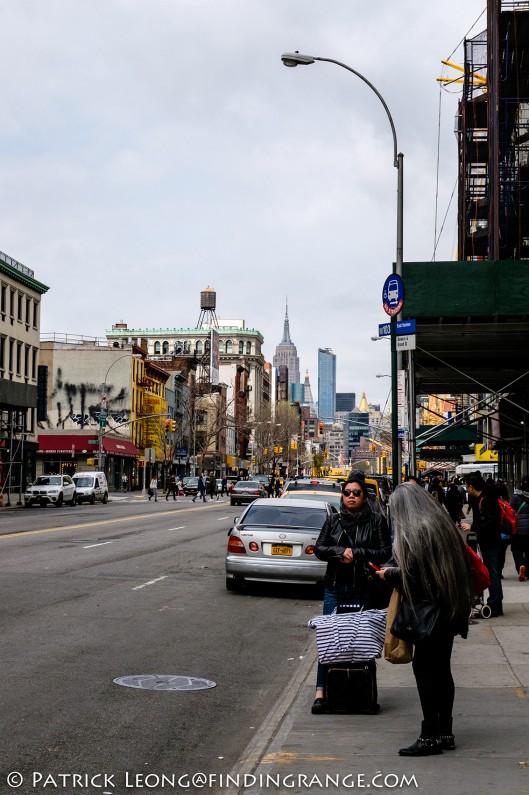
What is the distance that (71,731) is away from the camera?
7.45 metres

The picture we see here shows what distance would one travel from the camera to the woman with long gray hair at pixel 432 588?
21.1ft

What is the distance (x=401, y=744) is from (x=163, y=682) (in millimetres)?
3124

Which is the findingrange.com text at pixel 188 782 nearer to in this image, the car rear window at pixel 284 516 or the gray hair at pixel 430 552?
the gray hair at pixel 430 552

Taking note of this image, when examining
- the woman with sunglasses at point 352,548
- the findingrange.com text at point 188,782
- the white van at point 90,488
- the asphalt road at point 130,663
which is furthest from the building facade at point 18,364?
the findingrange.com text at point 188,782

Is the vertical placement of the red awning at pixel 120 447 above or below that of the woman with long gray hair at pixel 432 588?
above

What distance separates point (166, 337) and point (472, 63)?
130181 mm

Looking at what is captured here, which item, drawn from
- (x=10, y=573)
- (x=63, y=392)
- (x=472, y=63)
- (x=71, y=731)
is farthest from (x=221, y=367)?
(x=71, y=731)

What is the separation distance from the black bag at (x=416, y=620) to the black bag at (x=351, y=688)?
1550 mm

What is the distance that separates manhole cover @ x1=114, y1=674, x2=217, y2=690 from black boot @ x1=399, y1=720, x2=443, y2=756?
314cm

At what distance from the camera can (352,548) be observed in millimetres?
8172

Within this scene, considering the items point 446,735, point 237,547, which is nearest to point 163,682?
point 446,735

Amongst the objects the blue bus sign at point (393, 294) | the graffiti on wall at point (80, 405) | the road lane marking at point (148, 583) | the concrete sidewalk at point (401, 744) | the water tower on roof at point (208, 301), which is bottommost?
the road lane marking at point (148, 583)

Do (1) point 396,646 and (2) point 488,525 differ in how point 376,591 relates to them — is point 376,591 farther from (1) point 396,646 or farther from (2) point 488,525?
(2) point 488,525

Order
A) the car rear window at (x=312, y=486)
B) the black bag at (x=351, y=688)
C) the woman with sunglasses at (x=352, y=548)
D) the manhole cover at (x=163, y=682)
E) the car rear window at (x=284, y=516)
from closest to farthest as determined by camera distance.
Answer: the black bag at (x=351, y=688)
the woman with sunglasses at (x=352, y=548)
the manhole cover at (x=163, y=682)
the car rear window at (x=284, y=516)
the car rear window at (x=312, y=486)
